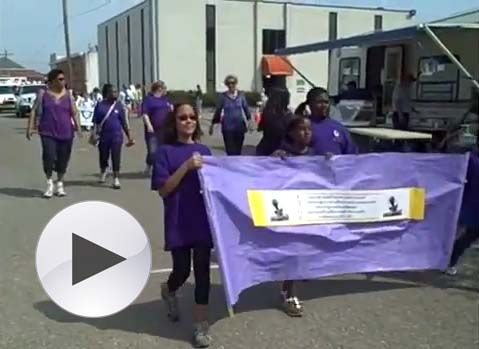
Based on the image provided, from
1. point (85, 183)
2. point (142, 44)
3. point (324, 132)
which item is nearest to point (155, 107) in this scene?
point (85, 183)

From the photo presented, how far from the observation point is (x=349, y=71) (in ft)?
67.4

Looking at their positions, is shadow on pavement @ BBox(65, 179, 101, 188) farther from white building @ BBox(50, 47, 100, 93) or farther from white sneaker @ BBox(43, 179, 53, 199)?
white building @ BBox(50, 47, 100, 93)

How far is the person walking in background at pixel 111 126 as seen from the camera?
38.1 ft

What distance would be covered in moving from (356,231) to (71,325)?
2282 millimetres

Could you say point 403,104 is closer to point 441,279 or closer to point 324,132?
point 441,279

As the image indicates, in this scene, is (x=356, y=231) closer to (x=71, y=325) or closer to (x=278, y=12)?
(x=71, y=325)

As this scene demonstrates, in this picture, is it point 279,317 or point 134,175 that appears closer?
point 279,317

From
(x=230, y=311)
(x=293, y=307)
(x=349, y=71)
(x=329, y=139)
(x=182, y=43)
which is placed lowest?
(x=293, y=307)

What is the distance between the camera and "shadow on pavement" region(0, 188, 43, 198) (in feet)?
35.6

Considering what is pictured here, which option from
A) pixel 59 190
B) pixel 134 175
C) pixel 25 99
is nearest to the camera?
pixel 59 190

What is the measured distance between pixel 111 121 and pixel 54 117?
1.53m

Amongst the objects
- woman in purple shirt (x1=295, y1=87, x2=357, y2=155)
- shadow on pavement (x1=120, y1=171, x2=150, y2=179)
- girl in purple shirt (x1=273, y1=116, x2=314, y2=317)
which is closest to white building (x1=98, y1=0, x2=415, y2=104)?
shadow on pavement (x1=120, y1=171, x2=150, y2=179)

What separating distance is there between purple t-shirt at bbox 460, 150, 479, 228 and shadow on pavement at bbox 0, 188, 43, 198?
6.65m

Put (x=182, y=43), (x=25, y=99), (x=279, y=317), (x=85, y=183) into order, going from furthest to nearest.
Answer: (x=182, y=43) → (x=25, y=99) → (x=85, y=183) → (x=279, y=317)
